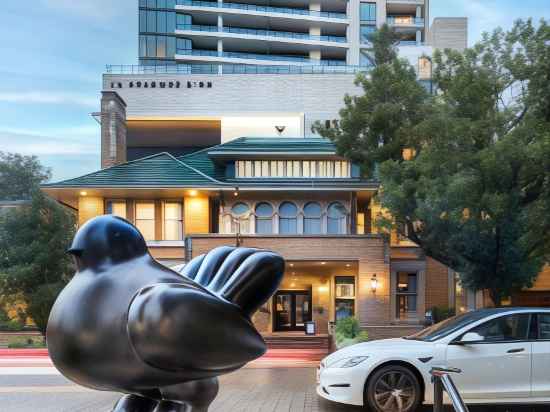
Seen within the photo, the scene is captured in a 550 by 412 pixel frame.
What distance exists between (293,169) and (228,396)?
16.0 m

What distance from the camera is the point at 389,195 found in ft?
50.3

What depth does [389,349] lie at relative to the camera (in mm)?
7984

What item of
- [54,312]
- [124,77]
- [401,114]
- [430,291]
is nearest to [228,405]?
[54,312]

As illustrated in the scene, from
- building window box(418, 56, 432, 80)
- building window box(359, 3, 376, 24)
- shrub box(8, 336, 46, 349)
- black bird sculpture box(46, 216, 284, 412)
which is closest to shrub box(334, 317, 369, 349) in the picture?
shrub box(8, 336, 46, 349)

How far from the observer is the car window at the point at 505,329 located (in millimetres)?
7961

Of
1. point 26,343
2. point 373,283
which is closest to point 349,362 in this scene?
point 373,283

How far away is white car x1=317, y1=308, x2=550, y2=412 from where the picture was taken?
7.79 m

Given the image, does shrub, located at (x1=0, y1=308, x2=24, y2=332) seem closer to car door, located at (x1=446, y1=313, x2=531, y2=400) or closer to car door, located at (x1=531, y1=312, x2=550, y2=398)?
car door, located at (x1=446, y1=313, x2=531, y2=400)

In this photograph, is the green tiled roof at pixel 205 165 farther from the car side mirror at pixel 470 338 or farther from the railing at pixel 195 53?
A: the railing at pixel 195 53

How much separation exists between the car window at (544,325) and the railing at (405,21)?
61.8 m

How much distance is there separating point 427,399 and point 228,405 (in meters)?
3.26

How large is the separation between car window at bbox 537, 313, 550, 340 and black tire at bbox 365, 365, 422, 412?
6.05ft

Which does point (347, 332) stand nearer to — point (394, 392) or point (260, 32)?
point (394, 392)

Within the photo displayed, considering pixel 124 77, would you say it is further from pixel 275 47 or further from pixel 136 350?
pixel 136 350
